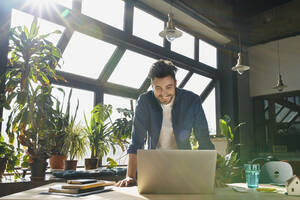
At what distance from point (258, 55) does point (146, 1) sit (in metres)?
4.01

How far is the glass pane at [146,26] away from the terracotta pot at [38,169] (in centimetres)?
269

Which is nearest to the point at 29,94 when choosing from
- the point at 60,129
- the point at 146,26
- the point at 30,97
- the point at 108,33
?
the point at 30,97

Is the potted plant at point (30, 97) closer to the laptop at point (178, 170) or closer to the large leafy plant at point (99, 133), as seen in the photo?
the large leafy plant at point (99, 133)

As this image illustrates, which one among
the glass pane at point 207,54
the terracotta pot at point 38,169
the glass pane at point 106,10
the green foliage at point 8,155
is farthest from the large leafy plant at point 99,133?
the glass pane at point 207,54

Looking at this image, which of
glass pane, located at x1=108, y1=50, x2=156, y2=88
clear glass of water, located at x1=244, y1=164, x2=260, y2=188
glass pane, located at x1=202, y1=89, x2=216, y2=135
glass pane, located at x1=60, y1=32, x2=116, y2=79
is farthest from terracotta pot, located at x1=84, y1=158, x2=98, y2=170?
glass pane, located at x1=202, y1=89, x2=216, y2=135

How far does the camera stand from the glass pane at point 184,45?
542 centimetres

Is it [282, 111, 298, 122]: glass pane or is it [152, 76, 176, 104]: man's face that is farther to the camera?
[282, 111, 298, 122]: glass pane

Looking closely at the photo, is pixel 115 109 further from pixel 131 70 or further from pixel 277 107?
pixel 277 107

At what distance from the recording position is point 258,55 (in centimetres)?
743

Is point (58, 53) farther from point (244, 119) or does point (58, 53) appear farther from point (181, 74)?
point (244, 119)

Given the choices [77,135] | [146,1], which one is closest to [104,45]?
[146,1]

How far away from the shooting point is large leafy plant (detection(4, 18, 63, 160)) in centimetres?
269

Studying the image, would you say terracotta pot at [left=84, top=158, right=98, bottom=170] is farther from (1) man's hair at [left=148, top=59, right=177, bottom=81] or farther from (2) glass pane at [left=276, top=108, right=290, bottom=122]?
(2) glass pane at [left=276, top=108, right=290, bottom=122]

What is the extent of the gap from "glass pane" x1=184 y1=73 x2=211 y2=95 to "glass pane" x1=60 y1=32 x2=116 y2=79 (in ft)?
6.95
